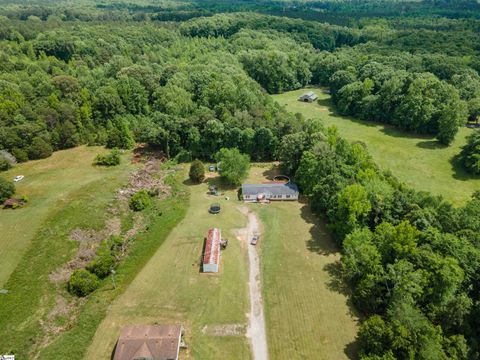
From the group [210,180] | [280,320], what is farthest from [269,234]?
[210,180]

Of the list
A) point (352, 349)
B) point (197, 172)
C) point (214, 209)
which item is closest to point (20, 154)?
point (197, 172)

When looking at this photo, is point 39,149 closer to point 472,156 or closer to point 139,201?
point 139,201

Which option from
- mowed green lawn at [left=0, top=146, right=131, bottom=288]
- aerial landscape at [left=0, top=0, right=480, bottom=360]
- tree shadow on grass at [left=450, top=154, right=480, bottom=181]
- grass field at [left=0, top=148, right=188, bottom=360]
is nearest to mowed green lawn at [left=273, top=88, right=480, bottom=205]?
tree shadow on grass at [left=450, top=154, right=480, bottom=181]

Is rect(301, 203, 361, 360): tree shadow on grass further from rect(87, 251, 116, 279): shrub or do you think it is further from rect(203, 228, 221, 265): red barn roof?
rect(87, 251, 116, 279): shrub

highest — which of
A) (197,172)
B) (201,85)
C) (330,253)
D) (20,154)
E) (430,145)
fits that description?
(201,85)

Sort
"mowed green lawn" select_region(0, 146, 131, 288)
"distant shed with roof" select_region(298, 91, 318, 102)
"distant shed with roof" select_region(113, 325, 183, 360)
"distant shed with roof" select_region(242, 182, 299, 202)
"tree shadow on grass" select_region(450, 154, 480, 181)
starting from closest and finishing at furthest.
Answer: "distant shed with roof" select_region(113, 325, 183, 360)
"mowed green lawn" select_region(0, 146, 131, 288)
"distant shed with roof" select_region(242, 182, 299, 202)
"tree shadow on grass" select_region(450, 154, 480, 181)
"distant shed with roof" select_region(298, 91, 318, 102)

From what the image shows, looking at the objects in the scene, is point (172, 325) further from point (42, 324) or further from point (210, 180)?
point (210, 180)
